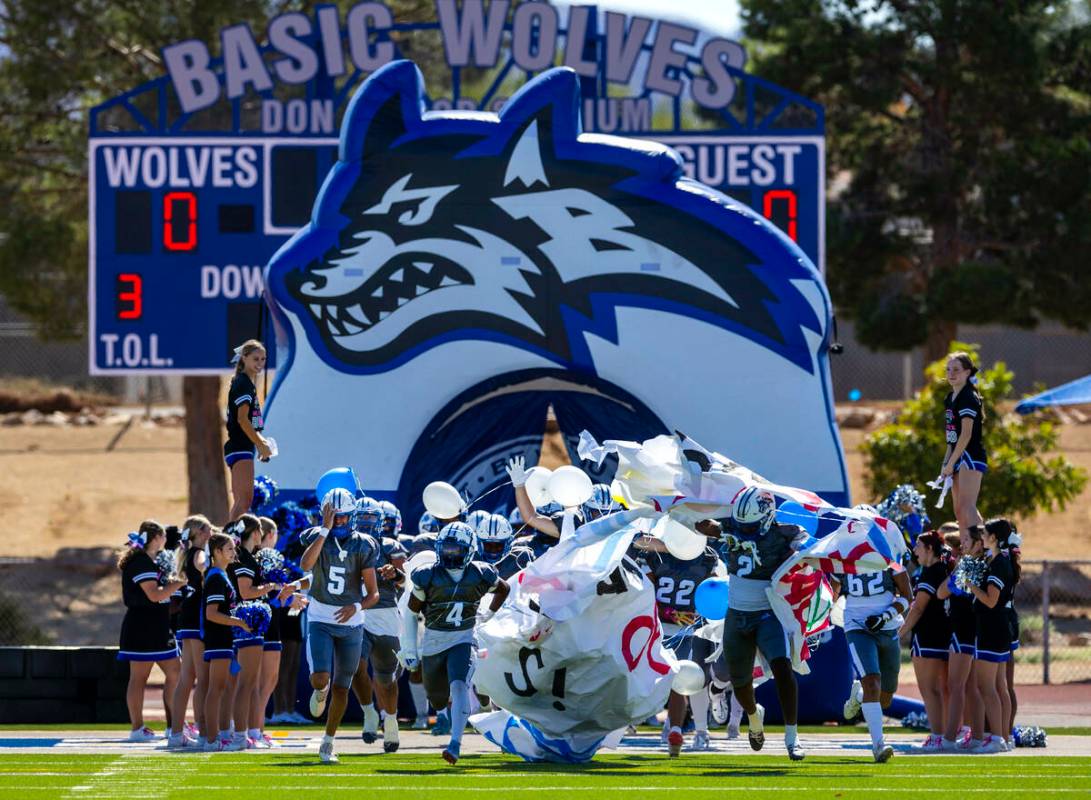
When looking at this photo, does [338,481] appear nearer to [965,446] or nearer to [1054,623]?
[965,446]

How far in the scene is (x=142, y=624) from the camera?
11750mm

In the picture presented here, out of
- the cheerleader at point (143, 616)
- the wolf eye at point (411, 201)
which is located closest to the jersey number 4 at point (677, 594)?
the cheerleader at point (143, 616)

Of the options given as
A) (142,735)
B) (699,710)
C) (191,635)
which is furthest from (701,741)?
(142,735)

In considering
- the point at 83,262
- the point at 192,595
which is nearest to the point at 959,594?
the point at 192,595

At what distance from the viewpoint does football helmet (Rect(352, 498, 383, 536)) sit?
1077cm

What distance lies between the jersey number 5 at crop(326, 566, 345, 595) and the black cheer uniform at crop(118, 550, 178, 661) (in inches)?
59.7

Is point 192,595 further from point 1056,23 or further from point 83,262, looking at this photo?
point 1056,23

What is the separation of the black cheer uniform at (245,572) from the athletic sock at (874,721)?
352cm

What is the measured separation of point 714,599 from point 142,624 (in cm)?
360

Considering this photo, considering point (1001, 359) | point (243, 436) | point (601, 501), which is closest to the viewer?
point (601, 501)

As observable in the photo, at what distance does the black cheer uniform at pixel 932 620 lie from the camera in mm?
11547

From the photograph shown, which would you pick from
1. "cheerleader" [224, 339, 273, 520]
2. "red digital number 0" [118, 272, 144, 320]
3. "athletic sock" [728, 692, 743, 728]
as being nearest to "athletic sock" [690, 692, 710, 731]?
"athletic sock" [728, 692, 743, 728]

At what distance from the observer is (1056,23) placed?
1003 inches

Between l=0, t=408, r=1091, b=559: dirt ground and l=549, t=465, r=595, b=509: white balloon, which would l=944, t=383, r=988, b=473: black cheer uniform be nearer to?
l=549, t=465, r=595, b=509: white balloon
